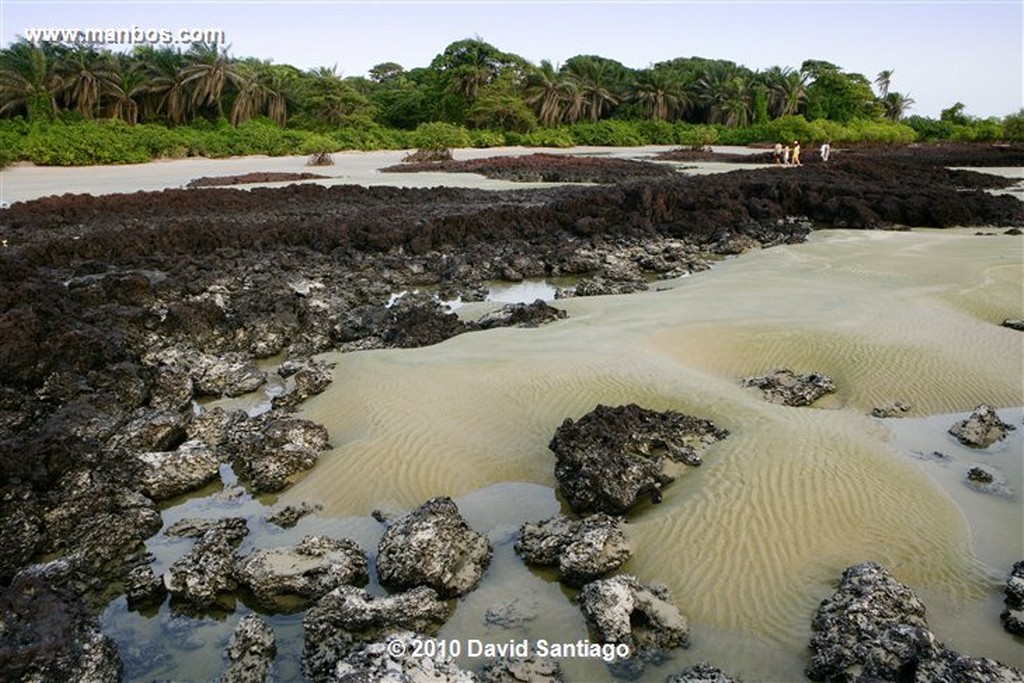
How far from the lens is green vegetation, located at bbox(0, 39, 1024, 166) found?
45.2 metres

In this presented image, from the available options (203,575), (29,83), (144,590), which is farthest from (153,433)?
(29,83)

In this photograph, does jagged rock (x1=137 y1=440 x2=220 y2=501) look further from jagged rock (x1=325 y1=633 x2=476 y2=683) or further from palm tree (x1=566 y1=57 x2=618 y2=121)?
palm tree (x1=566 y1=57 x2=618 y2=121)

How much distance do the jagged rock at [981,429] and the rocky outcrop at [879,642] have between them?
327 centimetres

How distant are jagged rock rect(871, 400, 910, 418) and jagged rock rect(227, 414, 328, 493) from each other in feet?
20.4

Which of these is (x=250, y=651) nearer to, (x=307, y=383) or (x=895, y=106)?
(x=307, y=383)

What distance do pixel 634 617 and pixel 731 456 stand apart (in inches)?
90.7

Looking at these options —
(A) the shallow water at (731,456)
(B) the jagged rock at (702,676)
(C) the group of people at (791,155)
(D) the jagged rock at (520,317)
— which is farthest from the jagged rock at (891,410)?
(C) the group of people at (791,155)

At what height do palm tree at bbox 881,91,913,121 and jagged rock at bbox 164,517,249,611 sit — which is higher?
palm tree at bbox 881,91,913,121

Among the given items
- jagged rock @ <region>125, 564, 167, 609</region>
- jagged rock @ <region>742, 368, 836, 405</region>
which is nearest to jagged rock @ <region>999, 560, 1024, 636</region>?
jagged rock @ <region>742, 368, 836, 405</region>

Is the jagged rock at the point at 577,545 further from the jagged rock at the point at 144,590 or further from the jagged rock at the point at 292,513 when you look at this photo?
the jagged rock at the point at 144,590

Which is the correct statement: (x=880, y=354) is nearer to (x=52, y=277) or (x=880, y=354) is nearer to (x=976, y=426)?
(x=976, y=426)

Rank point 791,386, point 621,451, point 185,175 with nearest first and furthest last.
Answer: point 621,451
point 791,386
point 185,175

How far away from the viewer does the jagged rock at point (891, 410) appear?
8.19m

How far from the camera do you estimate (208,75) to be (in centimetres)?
5453
